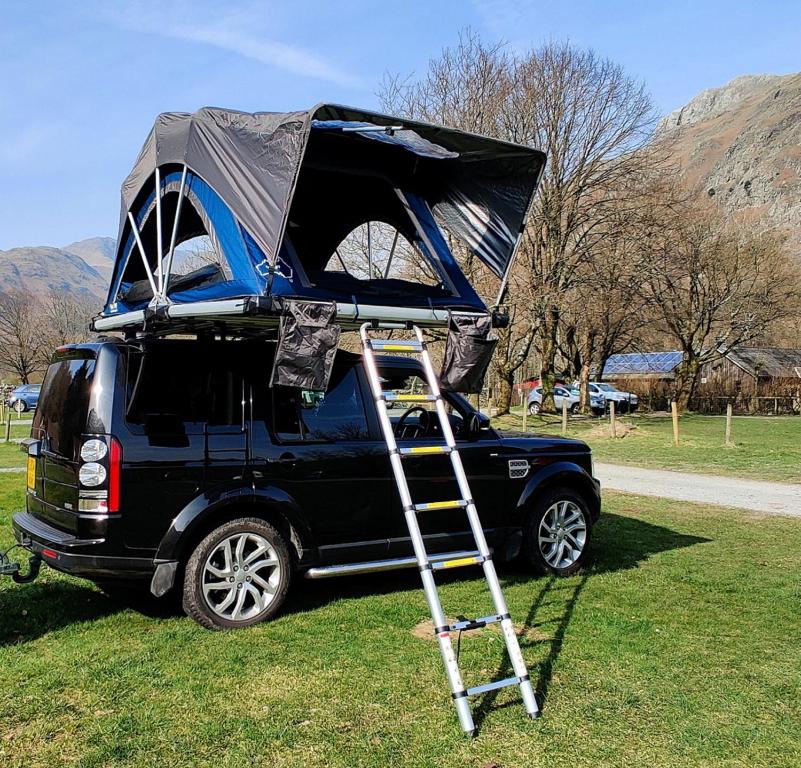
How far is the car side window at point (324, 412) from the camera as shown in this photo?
5.86 m

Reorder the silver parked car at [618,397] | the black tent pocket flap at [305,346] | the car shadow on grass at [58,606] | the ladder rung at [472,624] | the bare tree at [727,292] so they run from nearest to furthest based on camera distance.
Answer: the ladder rung at [472,624]
the black tent pocket flap at [305,346]
the car shadow on grass at [58,606]
the bare tree at [727,292]
the silver parked car at [618,397]

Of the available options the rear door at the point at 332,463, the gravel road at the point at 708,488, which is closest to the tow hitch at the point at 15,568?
the rear door at the point at 332,463

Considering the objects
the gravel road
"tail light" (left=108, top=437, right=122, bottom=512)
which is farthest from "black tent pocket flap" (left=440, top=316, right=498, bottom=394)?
the gravel road

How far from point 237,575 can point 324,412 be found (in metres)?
1.34

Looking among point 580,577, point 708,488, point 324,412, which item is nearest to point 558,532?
point 580,577

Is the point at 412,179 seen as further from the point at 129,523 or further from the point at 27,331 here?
the point at 27,331

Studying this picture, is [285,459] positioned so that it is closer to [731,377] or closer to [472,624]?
[472,624]

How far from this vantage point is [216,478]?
5469mm

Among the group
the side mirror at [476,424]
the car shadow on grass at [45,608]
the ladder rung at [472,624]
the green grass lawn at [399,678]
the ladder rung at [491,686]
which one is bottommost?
the car shadow on grass at [45,608]

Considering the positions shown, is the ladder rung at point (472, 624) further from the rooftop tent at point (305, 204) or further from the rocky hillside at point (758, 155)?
the rocky hillside at point (758, 155)

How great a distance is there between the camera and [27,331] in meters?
60.7

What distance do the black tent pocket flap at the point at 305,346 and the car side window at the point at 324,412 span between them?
0.90 meters

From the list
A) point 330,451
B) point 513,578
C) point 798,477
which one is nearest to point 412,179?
point 330,451

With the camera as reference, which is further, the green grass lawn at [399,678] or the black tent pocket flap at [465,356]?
the black tent pocket flap at [465,356]
